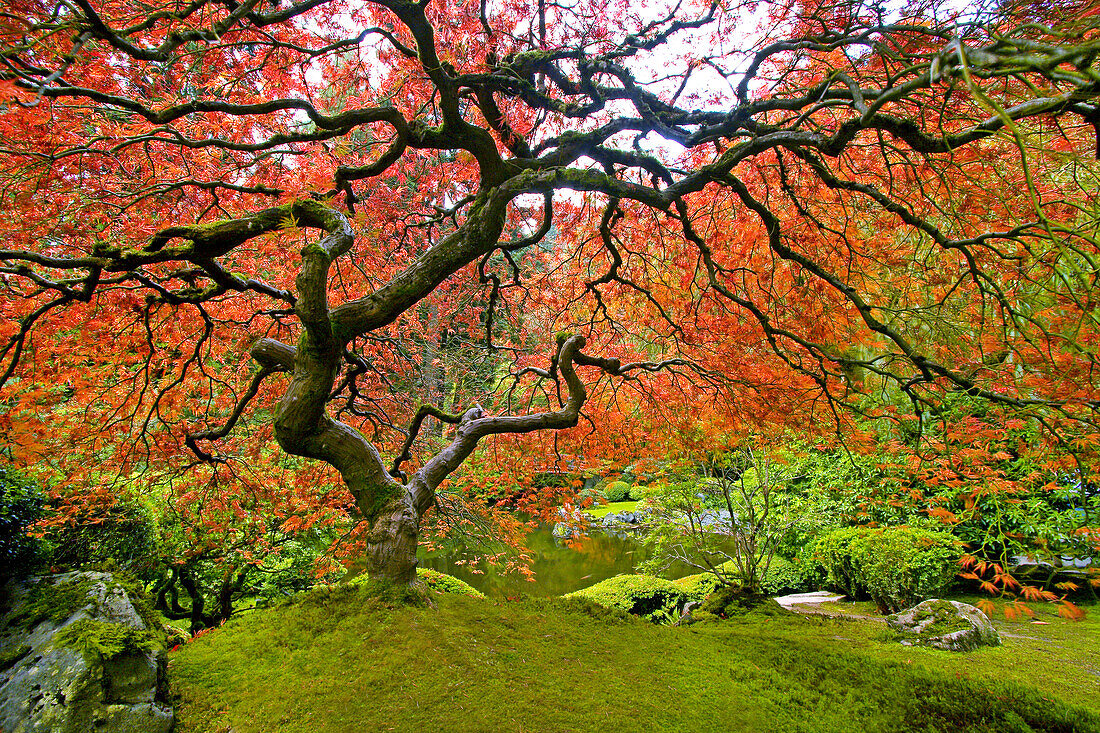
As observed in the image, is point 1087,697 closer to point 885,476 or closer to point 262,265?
point 885,476

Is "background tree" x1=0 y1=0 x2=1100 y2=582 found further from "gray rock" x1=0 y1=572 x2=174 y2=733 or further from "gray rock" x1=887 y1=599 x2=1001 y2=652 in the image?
"gray rock" x1=887 y1=599 x2=1001 y2=652

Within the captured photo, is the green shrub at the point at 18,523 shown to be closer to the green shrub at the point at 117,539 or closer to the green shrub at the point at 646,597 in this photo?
the green shrub at the point at 117,539

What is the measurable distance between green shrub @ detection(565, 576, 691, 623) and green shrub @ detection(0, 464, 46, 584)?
16.4ft

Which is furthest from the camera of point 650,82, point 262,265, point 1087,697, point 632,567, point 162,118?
point 632,567

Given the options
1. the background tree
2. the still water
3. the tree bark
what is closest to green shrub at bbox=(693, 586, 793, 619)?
the background tree

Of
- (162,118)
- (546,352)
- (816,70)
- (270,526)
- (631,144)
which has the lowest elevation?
(270,526)

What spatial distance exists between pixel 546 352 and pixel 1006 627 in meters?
5.57

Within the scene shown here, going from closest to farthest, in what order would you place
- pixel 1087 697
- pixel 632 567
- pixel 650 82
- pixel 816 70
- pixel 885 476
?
pixel 1087 697, pixel 650 82, pixel 816 70, pixel 885 476, pixel 632 567

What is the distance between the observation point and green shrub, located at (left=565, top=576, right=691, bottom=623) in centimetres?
598

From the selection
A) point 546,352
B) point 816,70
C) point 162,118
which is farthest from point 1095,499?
point 162,118

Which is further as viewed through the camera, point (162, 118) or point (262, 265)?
point (262, 265)

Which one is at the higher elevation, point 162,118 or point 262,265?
point 262,265

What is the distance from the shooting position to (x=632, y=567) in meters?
9.11

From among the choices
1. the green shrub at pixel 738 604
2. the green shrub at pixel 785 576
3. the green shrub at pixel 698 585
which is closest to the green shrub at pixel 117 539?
the green shrub at pixel 738 604
